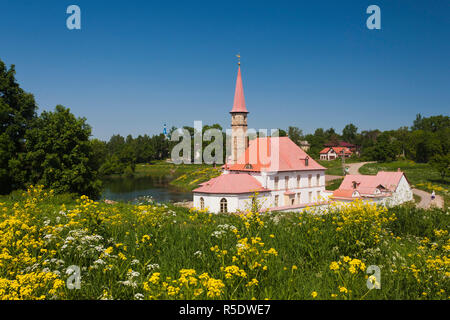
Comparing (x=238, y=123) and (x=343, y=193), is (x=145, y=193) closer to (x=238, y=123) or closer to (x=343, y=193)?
(x=238, y=123)

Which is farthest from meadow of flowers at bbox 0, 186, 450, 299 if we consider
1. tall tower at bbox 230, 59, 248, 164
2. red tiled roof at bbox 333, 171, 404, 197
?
tall tower at bbox 230, 59, 248, 164

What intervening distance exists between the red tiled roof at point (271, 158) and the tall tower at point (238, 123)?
1768 millimetres

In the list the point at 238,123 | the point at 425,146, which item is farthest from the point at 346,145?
the point at 238,123

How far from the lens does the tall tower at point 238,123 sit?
39844mm

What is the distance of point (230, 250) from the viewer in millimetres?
6199

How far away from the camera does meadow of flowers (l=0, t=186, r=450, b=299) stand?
451cm

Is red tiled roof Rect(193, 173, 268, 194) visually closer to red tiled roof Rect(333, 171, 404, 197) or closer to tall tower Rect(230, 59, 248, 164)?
tall tower Rect(230, 59, 248, 164)

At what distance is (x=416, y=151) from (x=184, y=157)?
262 feet

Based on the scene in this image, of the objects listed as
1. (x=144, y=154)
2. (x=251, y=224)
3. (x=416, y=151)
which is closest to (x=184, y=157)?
(x=144, y=154)

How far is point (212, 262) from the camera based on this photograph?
229 inches

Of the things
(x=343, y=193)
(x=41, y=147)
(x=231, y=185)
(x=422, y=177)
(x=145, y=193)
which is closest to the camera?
(x=41, y=147)

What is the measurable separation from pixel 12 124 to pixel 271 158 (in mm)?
28223

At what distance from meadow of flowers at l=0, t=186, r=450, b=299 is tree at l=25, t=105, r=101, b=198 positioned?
2249cm
